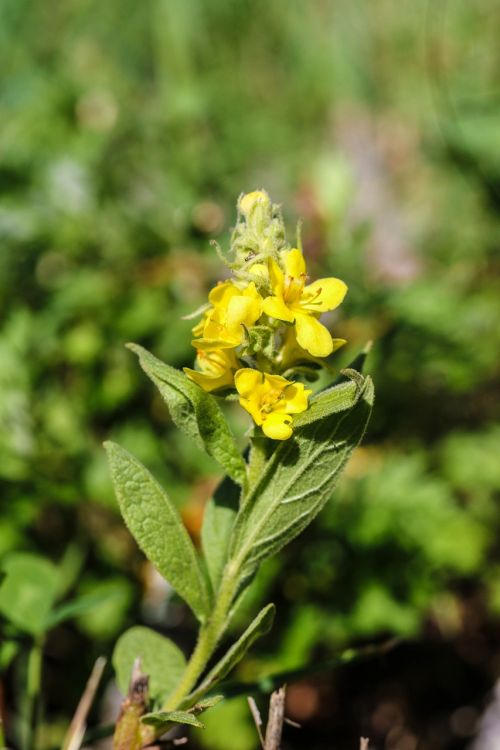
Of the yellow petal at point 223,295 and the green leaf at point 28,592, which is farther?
the green leaf at point 28,592

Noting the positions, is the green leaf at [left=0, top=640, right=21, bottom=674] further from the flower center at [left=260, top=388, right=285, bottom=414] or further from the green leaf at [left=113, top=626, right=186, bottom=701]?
the flower center at [left=260, top=388, right=285, bottom=414]

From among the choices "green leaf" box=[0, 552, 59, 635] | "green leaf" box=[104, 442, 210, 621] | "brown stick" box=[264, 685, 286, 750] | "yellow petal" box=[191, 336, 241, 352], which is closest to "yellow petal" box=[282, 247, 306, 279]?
"yellow petal" box=[191, 336, 241, 352]

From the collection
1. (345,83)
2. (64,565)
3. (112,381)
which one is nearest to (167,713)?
(64,565)

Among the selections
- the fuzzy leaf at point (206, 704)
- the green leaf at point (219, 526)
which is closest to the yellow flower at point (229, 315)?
the green leaf at point (219, 526)

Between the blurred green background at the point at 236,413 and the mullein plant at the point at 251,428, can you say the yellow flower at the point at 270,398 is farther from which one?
the blurred green background at the point at 236,413

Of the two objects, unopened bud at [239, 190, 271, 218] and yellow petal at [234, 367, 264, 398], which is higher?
unopened bud at [239, 190, 271, 218]

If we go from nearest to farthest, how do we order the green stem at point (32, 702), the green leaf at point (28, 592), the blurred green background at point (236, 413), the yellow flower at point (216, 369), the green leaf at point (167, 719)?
the green leaf at point (167, 719)
the yellow flower at point (216, 369)
the green stem at point (32, 702)
the green leaf at point (28, 592)
the blurred green background at point (236, 413)

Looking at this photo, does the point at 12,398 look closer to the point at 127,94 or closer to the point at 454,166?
the point at 127,94
